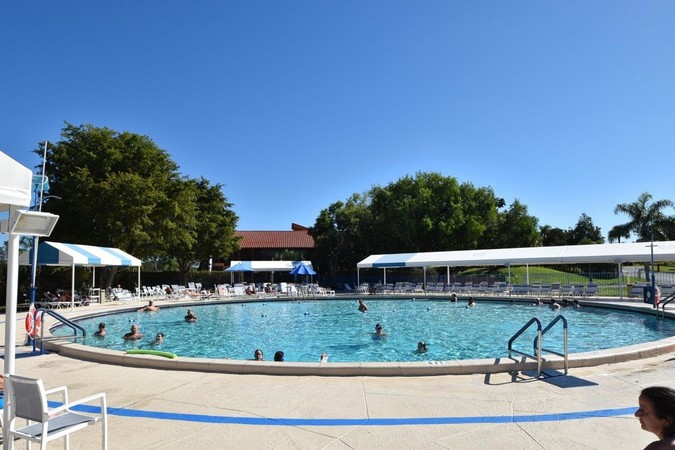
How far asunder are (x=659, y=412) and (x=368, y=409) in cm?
376

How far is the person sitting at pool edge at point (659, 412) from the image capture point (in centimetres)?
229

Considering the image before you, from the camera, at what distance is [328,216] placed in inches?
1868

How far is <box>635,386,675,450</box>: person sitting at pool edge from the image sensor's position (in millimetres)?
2287

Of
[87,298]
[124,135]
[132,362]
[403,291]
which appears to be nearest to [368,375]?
[132,362]

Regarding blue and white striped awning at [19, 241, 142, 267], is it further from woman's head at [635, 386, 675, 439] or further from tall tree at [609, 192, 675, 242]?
tall tree at [609, 192, 675, 242]

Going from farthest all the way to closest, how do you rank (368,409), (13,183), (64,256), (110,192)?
(110,192) < (64,256) < (368,409) < (13,183)

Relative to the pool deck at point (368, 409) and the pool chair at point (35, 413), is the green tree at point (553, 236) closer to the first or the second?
the pool deck at point (368, 409)

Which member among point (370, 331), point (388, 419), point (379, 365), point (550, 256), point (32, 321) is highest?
point (550, 256)

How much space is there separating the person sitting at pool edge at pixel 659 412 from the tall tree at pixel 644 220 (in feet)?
170

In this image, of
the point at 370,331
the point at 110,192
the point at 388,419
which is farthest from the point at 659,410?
the point at 110,192

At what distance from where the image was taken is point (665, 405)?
231cm

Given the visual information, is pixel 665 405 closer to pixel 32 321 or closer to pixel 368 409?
pixel 368 409

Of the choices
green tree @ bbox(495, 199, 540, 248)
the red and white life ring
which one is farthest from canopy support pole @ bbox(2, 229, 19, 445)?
green tree @ bbox(495, 199, 540, 248)

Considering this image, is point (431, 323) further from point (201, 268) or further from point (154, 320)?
point (201, 268)
